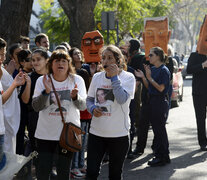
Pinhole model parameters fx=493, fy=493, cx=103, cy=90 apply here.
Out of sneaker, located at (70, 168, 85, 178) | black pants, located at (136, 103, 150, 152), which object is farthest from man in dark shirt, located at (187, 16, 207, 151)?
sneaker, located at (70, 168, 85, 178)

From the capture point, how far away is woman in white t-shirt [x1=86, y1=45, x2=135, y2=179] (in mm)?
5016

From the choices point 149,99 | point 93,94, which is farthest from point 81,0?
point 93,94

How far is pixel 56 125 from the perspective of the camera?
5160 millimetres

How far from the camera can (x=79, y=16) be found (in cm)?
1421

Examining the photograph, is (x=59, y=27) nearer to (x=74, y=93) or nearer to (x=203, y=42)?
(x=203, y=42)

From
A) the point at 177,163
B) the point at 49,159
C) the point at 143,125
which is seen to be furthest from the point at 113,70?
the point at 143,125

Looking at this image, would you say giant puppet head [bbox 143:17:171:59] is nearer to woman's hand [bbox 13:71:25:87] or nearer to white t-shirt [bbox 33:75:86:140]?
white t-shirt [bbox 33:75:86:140]

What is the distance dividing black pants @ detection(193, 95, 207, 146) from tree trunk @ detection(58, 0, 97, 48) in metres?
6.14

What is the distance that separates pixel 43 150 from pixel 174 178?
2260 mm

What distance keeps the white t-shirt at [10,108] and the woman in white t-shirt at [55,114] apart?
71 centimetres

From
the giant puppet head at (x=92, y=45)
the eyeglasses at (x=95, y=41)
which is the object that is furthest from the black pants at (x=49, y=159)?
the eyeglasses at (x=95, y=41)

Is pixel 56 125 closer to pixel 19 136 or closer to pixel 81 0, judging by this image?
pixel 19 136

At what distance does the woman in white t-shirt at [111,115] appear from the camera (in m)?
5.02

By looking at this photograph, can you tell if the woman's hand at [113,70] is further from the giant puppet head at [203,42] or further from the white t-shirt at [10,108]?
the giant puppet head at [203,42]
